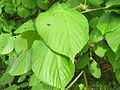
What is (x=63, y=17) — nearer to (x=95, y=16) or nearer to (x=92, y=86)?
(x=95, y=16)

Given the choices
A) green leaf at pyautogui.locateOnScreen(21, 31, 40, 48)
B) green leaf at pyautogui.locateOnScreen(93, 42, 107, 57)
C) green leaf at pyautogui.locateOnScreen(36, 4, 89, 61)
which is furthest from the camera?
green leaf at pyautogui.locateOnScreen(93, 42, 107, 57)

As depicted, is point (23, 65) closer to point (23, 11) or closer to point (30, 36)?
point (30, 36)

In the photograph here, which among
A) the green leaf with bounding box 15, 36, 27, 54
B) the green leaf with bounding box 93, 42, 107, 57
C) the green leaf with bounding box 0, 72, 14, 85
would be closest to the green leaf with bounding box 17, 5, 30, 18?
the green leaf with bounding box 0, 72, 14, 85

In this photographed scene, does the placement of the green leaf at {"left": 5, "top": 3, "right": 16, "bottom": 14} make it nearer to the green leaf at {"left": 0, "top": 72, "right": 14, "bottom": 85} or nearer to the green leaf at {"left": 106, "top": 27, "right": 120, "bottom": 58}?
the green leaf at {"left": 0, "top": 72, "right": 14, "bottom": 85}

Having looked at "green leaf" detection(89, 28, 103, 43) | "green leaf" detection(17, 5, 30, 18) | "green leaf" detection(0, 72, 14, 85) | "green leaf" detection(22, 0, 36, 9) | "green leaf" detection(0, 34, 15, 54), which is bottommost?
"green leaf" detection(0, 72, 14, 85)

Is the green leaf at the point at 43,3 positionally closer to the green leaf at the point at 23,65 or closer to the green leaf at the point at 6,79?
the green leaf at the point at 6,79

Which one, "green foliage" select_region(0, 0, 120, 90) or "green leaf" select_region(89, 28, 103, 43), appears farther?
"green leaf" select_region(89, 28, 103, 43)

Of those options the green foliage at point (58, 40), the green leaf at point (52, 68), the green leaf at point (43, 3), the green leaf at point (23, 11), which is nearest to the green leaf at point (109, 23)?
the green foliage at point (58, 40)
